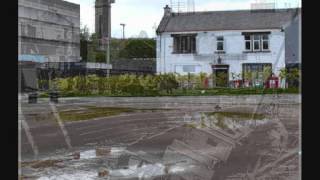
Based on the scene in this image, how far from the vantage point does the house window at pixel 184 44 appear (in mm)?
22156

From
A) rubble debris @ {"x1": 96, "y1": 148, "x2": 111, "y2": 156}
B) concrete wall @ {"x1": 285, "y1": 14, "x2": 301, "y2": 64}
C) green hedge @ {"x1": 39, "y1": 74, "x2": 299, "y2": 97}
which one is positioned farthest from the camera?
green hedge @ {"x1": 39, "y1": 74, "x2": 299, "y2": 97}

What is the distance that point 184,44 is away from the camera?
24.0m

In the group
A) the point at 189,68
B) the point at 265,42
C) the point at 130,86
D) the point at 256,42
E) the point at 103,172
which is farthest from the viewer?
the point at 256,42

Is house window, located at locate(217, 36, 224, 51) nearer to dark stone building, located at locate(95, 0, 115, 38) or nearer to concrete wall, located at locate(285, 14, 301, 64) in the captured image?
dark stone building, located at locate(95, 0, 115, 38)

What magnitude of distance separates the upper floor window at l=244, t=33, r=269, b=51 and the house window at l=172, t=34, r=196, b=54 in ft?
7.72

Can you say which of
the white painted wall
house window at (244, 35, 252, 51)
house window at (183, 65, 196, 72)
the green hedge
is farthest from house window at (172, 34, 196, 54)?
house window at (244, 35, 252, 51)

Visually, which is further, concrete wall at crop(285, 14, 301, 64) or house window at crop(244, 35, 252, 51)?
house window at crop(244, 35, 252, 51)

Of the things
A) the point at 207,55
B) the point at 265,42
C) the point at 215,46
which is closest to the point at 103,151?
the point at 215,46

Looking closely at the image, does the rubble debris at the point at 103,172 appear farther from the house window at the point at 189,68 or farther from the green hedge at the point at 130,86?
the house window at the point at 189,68

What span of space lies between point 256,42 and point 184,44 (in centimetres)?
354

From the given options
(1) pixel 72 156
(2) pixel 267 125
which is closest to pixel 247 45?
(2) pixel 267 125

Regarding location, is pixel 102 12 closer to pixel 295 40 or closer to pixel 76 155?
pixel 295 40

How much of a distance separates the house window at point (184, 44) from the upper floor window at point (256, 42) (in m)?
2.35

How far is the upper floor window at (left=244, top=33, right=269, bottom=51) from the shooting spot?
72.5 feet
